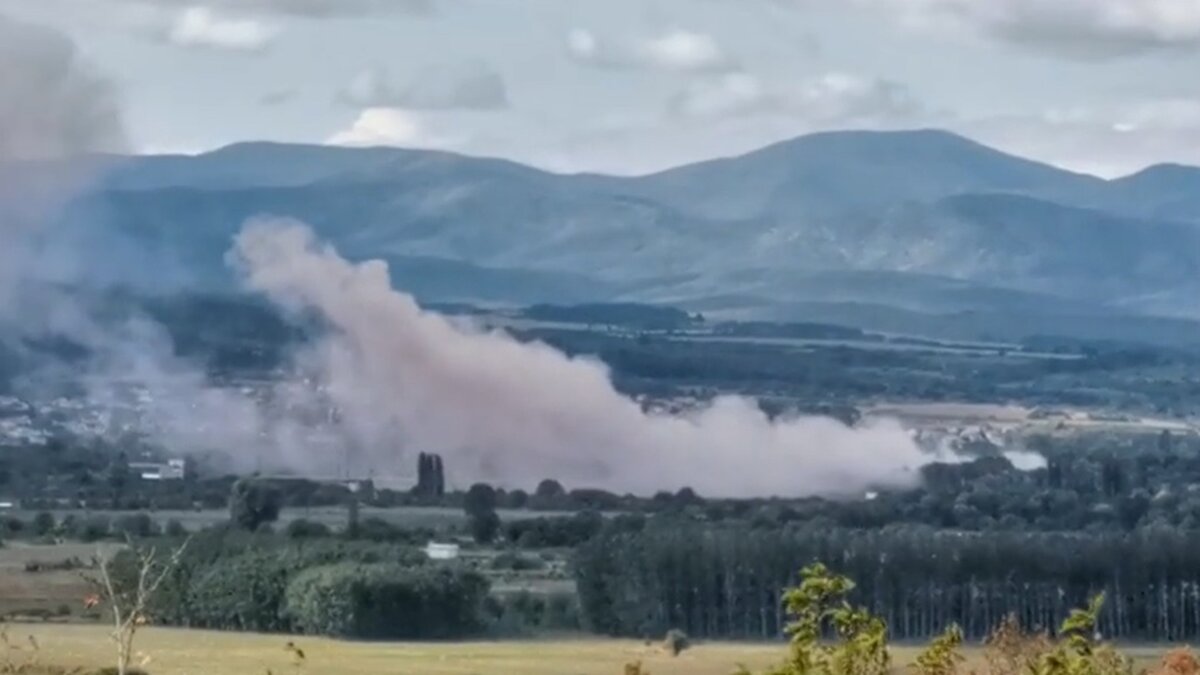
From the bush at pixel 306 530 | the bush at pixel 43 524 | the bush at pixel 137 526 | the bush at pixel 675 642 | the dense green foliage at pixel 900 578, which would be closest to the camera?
the bush at pixel 675 642

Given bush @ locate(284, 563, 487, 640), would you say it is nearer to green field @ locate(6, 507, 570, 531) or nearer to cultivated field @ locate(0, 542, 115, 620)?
cultivated field @ locate(0, 542, 115, 620)

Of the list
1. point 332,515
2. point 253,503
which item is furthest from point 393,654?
point 253,503

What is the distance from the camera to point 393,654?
58.9 m

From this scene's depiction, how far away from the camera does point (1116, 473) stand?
115000 mm

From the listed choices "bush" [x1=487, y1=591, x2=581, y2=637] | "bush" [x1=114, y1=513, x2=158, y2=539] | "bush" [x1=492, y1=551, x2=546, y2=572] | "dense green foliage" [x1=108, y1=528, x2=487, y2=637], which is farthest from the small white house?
"bush" [x1=114, y1=513, x2=158, y2=539]

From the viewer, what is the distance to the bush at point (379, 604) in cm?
6278

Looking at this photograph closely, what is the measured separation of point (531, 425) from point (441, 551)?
1938cm

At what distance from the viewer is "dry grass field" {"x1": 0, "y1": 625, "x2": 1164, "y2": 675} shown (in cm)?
5072

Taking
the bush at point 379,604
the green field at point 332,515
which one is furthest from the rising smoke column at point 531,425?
the bush at point 379,604

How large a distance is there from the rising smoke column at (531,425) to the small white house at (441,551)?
52.5 ft

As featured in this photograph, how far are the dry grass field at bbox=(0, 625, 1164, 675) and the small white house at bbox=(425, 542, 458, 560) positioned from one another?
11751 millimetres

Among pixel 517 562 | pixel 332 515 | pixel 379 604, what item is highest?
pixel 332 515

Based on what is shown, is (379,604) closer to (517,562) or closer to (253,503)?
(517,562)

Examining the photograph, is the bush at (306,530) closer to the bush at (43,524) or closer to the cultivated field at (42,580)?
the cultivated field at (42,580)
